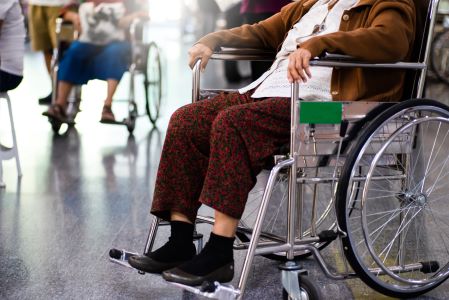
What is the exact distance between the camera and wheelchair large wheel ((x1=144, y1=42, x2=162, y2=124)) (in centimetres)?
546

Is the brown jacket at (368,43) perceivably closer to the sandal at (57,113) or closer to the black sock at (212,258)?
the black sock at (212,258)

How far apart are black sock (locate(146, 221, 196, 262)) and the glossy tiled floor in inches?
6.8

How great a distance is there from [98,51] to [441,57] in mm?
3883

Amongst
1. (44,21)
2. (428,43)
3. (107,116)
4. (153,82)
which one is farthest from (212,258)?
(44,21)

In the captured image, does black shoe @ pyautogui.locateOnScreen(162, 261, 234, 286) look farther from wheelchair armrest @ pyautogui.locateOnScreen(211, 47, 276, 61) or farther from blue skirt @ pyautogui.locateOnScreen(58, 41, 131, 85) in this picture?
blue skirt @ pyautogui.locateOnScreen(58, 41, 131, 85)

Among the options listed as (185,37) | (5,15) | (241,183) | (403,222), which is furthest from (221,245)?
(185,37)

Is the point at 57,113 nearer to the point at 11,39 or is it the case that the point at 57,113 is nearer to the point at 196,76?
the point at 11,39

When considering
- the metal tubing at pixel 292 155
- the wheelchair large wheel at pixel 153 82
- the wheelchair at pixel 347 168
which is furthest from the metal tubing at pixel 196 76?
the wheelchair large wheel at pixel 153 82

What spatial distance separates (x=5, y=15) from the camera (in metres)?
3.75

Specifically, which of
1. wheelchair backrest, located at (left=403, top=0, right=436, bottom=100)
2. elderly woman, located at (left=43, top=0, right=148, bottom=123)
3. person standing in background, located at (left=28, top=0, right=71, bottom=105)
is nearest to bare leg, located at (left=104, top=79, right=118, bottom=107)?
elderly woman, located at (left=43, top=0, right=148, bottom=123)

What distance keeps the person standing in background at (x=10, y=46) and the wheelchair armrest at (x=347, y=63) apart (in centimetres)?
209

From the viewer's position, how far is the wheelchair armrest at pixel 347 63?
207 centimetres

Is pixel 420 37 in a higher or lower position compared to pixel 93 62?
higher

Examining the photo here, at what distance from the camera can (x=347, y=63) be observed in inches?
83.0
